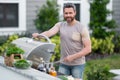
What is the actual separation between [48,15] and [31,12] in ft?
2.20

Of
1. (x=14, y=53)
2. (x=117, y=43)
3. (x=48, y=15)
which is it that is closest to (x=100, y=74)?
(x=14, y=53)

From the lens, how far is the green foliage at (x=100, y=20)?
12734 mm

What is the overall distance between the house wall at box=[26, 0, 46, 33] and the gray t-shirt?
6.57 m

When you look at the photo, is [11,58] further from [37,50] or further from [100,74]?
[100,74]

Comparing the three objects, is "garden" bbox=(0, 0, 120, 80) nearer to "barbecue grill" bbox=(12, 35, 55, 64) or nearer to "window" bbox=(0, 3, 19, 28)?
"window" bbox=(0, 3, 19, 28)

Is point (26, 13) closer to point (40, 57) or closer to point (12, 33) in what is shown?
point (12, 33)

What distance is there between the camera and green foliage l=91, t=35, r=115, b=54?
12617 millimetres

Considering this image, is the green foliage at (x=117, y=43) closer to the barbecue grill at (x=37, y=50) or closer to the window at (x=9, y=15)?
the window at (x=9, y=15)

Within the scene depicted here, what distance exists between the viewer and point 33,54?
545 centimetres

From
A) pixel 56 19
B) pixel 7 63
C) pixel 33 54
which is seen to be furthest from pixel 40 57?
pixel 56 19

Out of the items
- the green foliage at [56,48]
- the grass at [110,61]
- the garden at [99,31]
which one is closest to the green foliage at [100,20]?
the garden at [99,31]

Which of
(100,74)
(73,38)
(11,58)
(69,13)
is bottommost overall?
(100,74)

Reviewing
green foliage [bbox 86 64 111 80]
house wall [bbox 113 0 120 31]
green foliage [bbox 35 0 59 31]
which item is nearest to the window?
green foliage [bbox 35 0 59 31]

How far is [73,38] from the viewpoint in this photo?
235 inches
